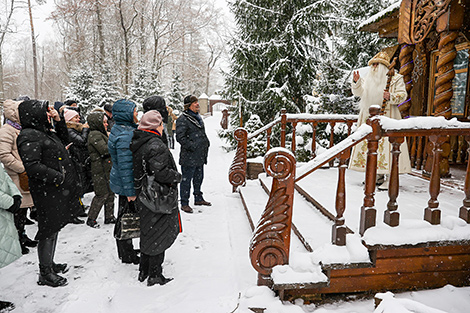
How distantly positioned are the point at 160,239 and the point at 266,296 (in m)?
1.17

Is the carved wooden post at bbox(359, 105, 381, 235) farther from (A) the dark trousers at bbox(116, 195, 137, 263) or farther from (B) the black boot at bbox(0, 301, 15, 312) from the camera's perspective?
(B) the black boot at bbox(0, 301, 15, 312)

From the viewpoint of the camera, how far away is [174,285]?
3.06 meters

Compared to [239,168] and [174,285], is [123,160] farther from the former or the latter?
[239,168]

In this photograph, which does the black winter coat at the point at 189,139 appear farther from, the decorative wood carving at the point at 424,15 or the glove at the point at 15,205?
the decorative wood carving at the point at 424,15

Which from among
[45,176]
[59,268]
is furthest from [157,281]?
[45,176]

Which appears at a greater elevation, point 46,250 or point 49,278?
point 46,250

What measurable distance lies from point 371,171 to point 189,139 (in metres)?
3.18

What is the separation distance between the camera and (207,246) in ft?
12.8

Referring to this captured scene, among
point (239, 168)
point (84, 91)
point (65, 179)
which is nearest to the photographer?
point (65, 179)

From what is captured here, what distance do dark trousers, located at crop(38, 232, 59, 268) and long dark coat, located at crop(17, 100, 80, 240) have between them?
3.0 inches

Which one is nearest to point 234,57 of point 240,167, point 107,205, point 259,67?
point 259,67

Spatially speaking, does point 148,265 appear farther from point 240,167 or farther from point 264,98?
point 264,98

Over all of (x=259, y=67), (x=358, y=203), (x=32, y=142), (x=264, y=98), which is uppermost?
(x=259, y=67)

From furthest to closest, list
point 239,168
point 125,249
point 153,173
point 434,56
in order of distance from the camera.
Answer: point 434,56
point 239,168
point 125,249
point 153,173
